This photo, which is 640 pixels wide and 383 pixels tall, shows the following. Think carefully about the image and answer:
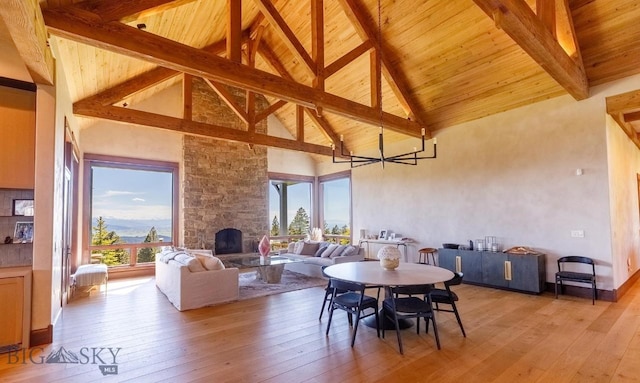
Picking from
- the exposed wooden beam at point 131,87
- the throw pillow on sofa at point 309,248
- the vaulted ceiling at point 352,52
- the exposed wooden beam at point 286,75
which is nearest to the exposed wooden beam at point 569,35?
the vaulted ceiling at point 352,52

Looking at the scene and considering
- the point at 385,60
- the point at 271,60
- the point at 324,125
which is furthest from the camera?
the point at 324,125

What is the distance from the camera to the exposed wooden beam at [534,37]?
3.11 meters

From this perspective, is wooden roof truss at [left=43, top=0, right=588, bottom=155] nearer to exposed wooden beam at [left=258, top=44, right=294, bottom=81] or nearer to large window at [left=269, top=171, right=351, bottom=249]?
exposed wooden beam at [left=258, top=44, right=294, bottom=81]

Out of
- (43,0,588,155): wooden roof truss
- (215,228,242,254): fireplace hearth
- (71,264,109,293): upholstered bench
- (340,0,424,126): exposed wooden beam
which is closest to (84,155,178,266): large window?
(215,228,242,254): fireplace hearth

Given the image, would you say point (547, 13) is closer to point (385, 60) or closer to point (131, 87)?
point (385, 60)

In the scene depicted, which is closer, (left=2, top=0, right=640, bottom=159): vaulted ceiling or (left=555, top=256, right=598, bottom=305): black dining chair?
(left=2, top=0, right=640, bottom=159): vaulted ceiling

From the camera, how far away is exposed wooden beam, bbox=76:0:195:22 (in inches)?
136

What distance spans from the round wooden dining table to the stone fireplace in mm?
5190

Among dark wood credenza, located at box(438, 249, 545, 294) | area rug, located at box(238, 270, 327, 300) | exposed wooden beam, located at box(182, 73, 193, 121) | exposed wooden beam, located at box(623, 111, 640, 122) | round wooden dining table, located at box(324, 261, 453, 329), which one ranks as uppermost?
exposed wooden beam, located at box(182, 73, 193, 121)

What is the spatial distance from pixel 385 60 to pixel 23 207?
6.45 m

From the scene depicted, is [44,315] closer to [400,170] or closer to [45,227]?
[45,227]

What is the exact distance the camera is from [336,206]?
1068 centimetres

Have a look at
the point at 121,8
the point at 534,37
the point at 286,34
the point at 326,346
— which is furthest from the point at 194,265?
the point at 534,37

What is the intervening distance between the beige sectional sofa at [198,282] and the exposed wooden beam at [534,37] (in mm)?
4812
